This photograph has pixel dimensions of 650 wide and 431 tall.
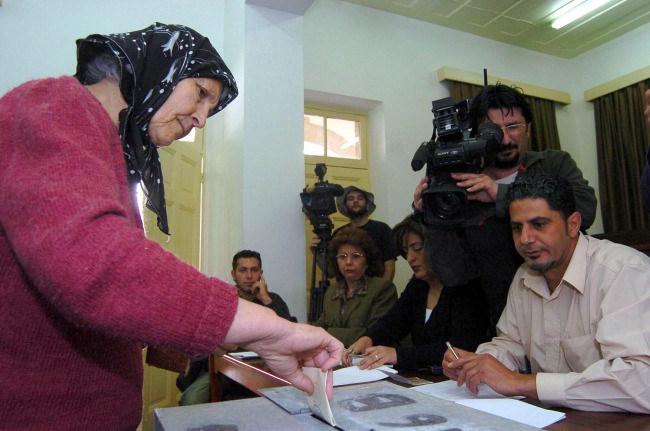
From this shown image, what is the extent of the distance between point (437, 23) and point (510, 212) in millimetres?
3648

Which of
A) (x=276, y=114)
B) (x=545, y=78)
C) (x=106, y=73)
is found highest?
(x=545, y=78)

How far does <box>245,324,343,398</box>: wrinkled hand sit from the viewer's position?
1.96ft

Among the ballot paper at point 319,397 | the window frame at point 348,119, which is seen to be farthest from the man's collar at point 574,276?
the window frame at point 348,119

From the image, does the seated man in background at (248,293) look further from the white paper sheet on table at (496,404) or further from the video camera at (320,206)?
the white paper sheet on table at (496,404)

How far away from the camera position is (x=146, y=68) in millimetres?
773

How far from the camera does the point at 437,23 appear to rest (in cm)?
460

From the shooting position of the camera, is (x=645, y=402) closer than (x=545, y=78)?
Yes

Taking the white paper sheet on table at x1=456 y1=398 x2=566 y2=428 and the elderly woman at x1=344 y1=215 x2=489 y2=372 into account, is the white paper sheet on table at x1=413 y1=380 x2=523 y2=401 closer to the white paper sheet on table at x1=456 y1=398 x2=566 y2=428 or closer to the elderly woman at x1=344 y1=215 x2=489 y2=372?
the white paper sheet on table at x1=456 y1=398 x2=566 y2=428

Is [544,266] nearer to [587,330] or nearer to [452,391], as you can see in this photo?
[587,330]

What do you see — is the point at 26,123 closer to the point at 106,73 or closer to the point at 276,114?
the point at 106,73

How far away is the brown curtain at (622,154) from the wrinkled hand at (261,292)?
12.0ft

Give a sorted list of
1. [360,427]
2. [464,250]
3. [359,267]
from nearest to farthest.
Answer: [360,427] → [464,250] → [359,267]

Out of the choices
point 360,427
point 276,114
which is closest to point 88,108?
point 360,427

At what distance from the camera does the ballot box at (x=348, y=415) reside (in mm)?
712
